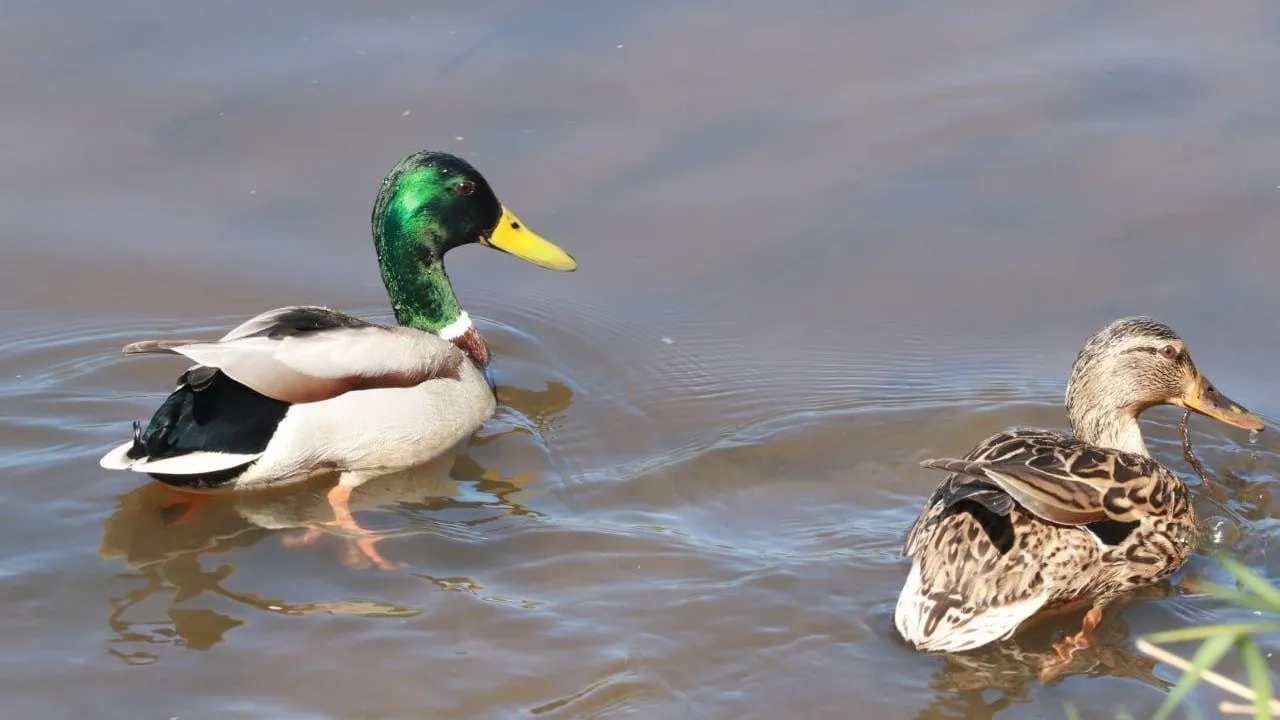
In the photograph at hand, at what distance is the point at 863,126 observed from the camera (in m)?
8.05

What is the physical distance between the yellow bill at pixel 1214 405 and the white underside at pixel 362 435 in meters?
2.81

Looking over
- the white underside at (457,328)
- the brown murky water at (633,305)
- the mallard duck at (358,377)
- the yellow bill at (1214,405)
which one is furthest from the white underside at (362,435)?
the yellow bill at (1214,405)

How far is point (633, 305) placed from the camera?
7199mm

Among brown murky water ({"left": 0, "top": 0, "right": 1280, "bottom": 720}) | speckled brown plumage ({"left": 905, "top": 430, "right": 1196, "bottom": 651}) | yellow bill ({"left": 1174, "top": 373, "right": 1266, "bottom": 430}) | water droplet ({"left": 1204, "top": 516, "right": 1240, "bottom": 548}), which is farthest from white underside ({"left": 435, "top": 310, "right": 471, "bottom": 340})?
water droplet ({"left": 1204, "top": 516, "right": 1240, "bottom": 548})

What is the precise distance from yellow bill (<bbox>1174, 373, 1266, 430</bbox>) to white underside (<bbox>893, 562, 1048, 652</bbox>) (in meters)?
1.37

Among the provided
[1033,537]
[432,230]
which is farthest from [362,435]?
[1033,537]

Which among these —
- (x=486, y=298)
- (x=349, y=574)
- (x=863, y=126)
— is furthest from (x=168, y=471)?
(x=863, y=126)

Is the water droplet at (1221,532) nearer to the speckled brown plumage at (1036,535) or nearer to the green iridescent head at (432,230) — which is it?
the speckled brown plumage at (1036,535)

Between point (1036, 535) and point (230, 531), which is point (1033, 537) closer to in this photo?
point (1036, 535)

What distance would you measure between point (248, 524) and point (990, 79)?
4.59m

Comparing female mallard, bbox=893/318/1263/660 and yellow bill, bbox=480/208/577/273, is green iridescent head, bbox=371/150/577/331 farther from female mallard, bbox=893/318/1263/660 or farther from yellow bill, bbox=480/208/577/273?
female mallard, bbox=893/318/1263/660

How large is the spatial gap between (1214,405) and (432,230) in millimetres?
3425

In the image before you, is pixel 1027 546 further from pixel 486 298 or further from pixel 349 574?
pixel 486 298

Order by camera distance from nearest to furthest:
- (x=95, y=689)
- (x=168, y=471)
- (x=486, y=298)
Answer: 1. (x=95, y=689)
2. (x=168, y=471)
3. (x=486, y=298)
